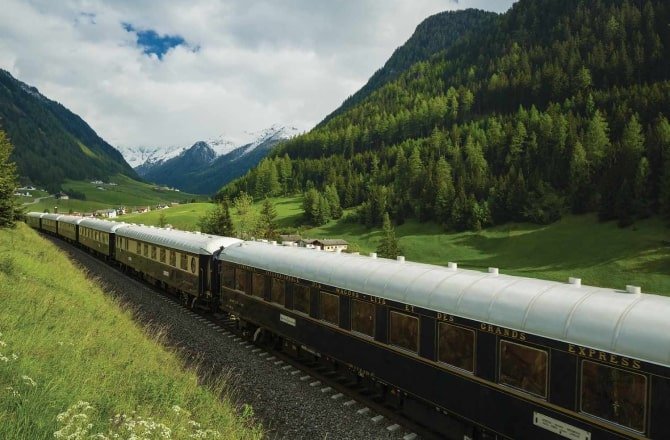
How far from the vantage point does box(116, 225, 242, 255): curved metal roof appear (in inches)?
905

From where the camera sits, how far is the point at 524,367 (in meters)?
8.61

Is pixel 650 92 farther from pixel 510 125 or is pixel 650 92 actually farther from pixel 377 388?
pixel 377 388

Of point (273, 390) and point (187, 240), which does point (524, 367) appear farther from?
point (187, 240)

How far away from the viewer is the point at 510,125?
131750mm

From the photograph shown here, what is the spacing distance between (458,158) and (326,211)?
40083 mm

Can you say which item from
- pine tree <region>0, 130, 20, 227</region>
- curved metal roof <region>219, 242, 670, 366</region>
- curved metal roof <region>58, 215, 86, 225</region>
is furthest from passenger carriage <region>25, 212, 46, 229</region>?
curved metal roof <region>219, 242, 670, 366</region>

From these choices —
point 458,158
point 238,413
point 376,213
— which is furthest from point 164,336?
point 458,158

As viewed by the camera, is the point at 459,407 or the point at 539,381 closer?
the point at 539,381

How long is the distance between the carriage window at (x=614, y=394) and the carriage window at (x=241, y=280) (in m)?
13.6

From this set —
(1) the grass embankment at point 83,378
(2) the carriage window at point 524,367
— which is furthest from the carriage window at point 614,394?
(1) the grass embankment at point 83,378

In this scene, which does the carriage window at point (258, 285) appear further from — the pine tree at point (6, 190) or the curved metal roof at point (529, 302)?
the pine tree at point (6, 190)

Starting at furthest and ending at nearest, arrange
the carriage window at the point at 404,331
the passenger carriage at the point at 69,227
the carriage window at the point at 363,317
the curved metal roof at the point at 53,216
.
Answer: the curved metal roof at the point at 53,216, the passenger carriage at the point at 69,227, the carriage window at the point at 363,317, the carriage window at the point at 404,331

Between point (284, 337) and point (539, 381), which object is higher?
point (539, 381)

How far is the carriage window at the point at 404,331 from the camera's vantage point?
1095 cm
